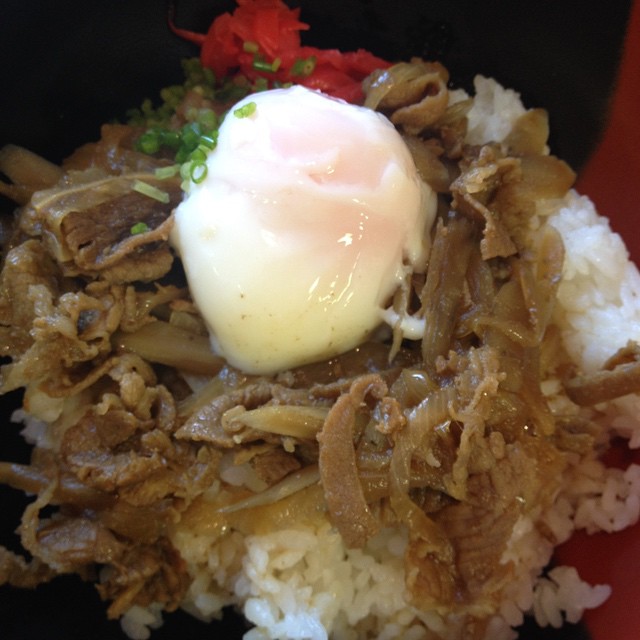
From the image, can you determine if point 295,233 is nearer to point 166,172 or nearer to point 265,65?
point 166,172

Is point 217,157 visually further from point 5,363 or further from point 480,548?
point 480,548

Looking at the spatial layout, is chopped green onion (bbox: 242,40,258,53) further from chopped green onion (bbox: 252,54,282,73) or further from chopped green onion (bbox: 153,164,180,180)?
chopped green onion (bbox: 153,164,180,180)

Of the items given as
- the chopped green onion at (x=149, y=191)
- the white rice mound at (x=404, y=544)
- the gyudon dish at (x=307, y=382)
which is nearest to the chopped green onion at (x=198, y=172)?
the gyudon dish at (x=307, y=382)

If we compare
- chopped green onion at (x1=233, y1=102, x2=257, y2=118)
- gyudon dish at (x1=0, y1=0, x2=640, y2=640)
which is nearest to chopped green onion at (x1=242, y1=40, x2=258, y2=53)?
gyudon dish at (x1=0, y1=0, x2=640, y2=640)

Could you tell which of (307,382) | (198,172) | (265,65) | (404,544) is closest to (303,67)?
(265,65)

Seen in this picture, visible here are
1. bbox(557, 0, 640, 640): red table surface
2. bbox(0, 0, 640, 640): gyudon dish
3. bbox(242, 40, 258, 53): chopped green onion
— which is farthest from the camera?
bbox(242, 40, 258, 53): chopped green onion

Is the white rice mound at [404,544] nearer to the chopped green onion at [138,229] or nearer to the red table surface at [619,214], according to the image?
the red table surface at [619,214]
